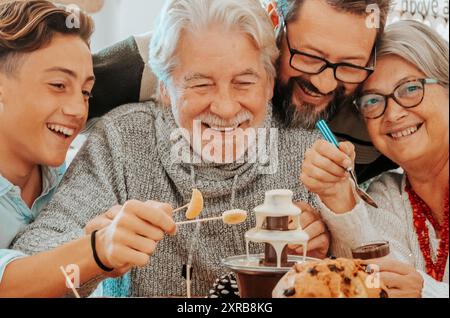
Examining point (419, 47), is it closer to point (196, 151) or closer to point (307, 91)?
point (307, 91)

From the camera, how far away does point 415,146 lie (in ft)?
3.73

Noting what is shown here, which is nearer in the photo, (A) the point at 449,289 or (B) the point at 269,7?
(A) the point at 449,289

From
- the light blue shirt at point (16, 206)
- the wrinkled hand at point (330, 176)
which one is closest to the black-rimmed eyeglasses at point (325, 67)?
the wrinkled hand at point (330, 176)

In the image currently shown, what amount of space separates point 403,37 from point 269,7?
0.24 meters

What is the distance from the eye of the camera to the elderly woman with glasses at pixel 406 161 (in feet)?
3.68

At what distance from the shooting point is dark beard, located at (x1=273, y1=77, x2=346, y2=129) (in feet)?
4.00

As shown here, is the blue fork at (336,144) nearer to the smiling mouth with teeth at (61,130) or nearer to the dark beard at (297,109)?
the dark beard at (297,109)

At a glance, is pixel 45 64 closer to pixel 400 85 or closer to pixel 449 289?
pixel 400 85

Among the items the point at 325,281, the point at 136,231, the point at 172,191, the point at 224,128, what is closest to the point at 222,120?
the point at 224,128

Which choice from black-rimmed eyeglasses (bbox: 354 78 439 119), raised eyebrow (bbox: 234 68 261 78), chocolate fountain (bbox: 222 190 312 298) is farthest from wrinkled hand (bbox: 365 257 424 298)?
raised eyebrow (bbox: 234 68 261 78)

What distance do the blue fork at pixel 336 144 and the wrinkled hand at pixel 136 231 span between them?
1.07ft

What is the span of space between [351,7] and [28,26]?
558 millimetres

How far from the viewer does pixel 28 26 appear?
117cm

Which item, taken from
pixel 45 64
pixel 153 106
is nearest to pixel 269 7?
pixel 153 106
